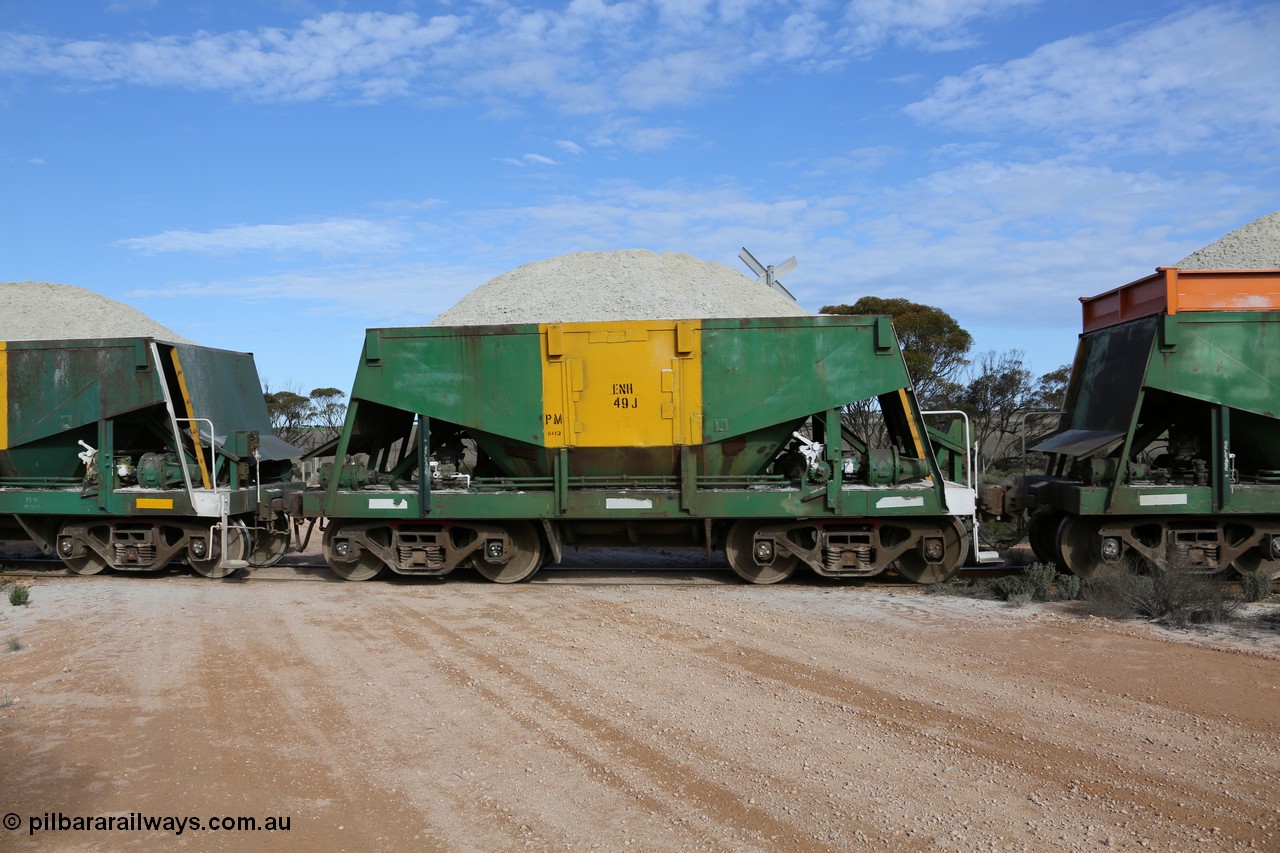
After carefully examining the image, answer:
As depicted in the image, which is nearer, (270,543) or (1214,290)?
(1214,290)

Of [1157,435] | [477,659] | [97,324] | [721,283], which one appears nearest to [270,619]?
[477,659]

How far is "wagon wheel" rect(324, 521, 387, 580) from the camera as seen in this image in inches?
448

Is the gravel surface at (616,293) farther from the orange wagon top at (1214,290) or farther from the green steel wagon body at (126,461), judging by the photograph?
the orange wagon top at (1214,290)

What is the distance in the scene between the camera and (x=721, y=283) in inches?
2012

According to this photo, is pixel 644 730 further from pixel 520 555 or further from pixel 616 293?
pixel 616 293

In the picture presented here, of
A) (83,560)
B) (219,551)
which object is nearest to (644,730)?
(219,551)

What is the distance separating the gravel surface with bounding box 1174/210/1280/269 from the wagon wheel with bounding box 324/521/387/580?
37373 millimetres

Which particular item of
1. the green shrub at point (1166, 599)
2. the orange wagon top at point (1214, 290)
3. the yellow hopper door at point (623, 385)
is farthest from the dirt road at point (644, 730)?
the orange wagon top at point (1214, 290)

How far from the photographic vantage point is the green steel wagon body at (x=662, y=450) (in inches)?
420

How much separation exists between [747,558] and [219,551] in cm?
699

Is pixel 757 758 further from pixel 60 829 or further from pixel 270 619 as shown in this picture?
pixel 270 619

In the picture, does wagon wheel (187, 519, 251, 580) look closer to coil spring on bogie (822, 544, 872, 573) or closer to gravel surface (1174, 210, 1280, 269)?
coil spring on bogie (822, 544, 872, 573)

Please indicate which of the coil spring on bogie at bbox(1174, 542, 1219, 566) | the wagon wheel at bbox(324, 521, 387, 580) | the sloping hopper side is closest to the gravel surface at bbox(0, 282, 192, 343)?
the sloping hopper side

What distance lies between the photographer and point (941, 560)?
10797mm
